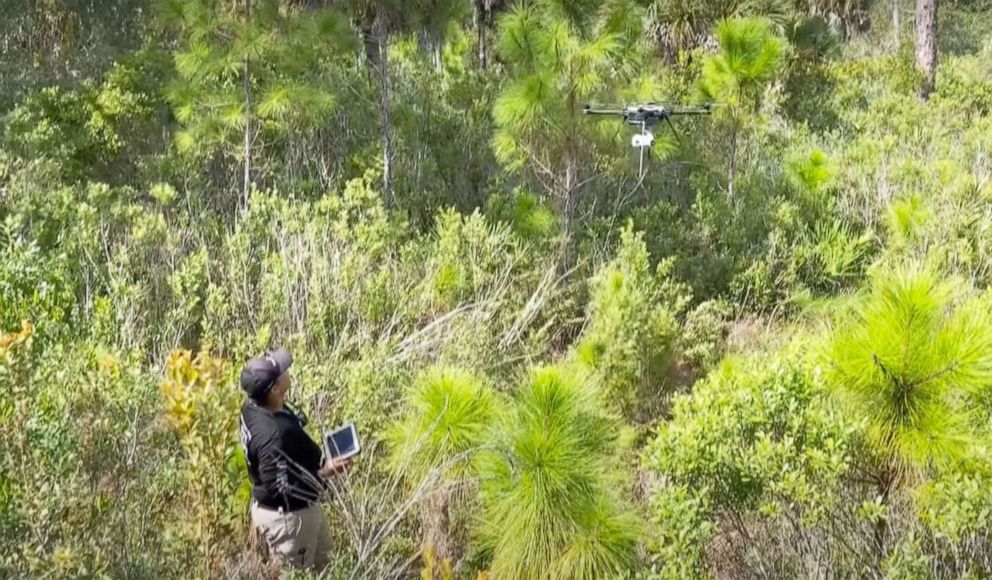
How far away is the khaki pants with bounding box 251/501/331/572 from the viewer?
337 centimetres

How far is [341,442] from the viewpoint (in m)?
3.36

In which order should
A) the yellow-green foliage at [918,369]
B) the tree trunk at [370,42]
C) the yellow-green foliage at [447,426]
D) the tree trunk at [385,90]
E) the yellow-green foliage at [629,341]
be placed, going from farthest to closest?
the tree trunk at [370,42] → the tree trunk at [385,90] → the yellow-green foliage at [629,341] → the yellow-green foliage at [447,426] → the yellow-green foliage at [918,369]

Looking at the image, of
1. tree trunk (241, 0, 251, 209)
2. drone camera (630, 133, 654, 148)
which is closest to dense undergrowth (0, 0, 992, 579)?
tree trunk (241, 0, 251, 209)

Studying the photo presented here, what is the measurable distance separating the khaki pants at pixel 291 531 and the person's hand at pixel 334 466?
166mm

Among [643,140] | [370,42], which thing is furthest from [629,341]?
[370,42]

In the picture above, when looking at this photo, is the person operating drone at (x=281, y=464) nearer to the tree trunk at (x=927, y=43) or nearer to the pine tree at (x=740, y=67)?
the pine tree at (x=740, y=67)

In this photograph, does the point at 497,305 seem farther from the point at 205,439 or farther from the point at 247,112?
the point at 247,112

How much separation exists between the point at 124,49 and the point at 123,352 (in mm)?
8553

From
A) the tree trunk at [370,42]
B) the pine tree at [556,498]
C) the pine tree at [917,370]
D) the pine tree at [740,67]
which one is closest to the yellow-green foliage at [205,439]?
the pine tree at [556,498]

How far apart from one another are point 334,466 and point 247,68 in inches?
174

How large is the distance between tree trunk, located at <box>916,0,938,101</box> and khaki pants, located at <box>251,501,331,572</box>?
38.2ft

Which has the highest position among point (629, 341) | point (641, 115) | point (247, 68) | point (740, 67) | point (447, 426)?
point (247, 68)

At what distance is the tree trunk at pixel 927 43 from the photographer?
12.7 m

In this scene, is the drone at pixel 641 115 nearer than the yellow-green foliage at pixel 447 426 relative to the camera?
No
